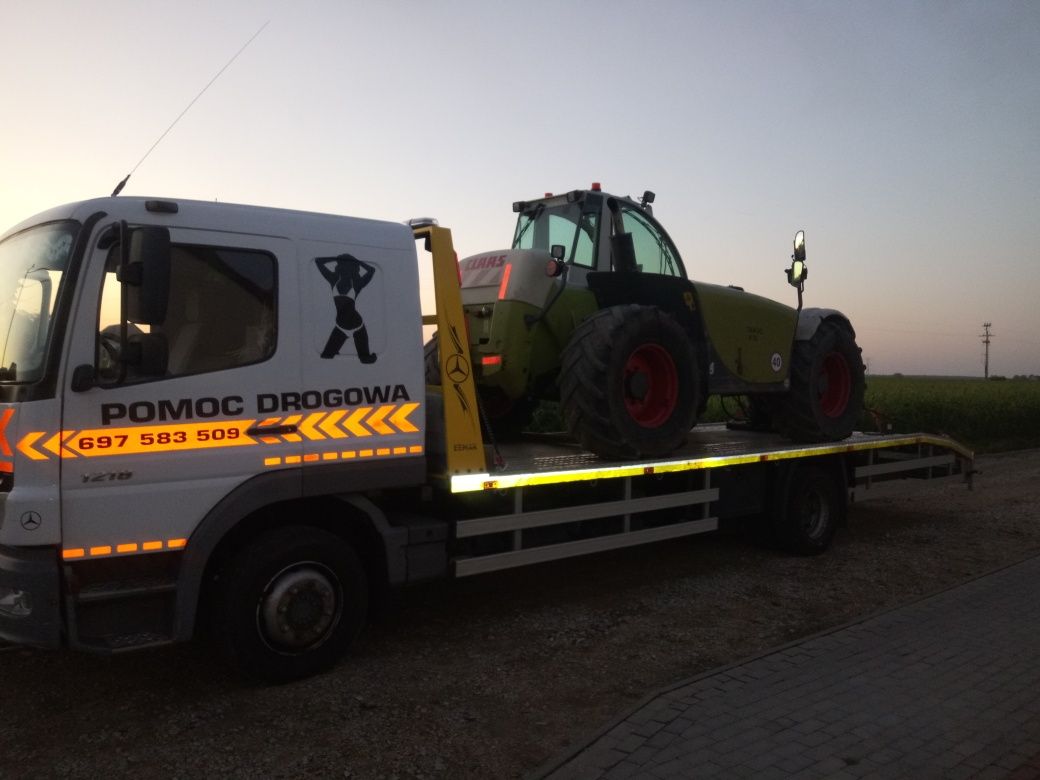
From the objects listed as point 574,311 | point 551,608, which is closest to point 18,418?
point 551,608

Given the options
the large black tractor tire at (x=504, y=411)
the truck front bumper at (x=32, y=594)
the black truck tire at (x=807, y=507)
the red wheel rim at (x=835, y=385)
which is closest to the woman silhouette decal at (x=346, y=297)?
the large black tractor tire at (x=504, y=411)

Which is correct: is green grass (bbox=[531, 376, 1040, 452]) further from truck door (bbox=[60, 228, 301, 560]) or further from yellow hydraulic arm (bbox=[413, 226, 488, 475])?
truck door (bbox=[60, 228, 301, 560])

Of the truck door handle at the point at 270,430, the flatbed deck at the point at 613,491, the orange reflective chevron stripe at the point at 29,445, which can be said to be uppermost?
the truck door handle at the point at 270,430

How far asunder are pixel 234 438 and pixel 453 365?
60.7 inches

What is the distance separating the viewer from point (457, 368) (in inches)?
217

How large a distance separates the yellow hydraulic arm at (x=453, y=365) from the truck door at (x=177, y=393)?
105 cm

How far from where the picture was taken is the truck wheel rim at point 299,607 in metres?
4.64

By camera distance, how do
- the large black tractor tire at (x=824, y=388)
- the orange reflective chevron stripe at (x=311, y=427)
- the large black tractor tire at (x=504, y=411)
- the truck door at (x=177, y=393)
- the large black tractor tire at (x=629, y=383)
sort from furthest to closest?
the large black tractor tire at (x=824, y=388), the large black tractor tire at (x=504, y=411), the large black tractor tire at (x=629, y=383), the orange reflective chevron stripe at (x=311, y=427), the truck door at (x=177, y=393)

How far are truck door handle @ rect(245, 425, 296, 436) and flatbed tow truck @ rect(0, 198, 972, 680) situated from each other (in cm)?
1

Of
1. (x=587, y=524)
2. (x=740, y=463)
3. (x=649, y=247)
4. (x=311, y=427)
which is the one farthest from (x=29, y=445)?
(x=740, y=463)

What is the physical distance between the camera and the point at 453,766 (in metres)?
3.94

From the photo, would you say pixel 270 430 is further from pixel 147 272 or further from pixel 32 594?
pixel 32 594

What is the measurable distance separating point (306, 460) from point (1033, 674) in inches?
183

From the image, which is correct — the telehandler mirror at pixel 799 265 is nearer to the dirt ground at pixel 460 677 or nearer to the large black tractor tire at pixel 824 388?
the large black tractor tire at pixel 824 388
